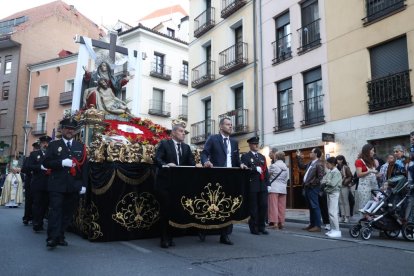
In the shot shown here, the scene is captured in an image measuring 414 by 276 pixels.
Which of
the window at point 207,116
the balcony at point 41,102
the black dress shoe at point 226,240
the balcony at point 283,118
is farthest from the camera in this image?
the balcony at point 41,102

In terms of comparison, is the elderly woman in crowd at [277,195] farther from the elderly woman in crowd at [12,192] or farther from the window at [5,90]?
the window at [5,90]

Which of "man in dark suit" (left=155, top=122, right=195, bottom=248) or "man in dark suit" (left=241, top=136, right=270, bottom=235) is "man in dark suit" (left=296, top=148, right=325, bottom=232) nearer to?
"man in dark suit" (left=241, top=136, right=270, bottom=235)

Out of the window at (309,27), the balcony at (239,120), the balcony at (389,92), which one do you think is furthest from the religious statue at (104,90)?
the balcony at (239,120)

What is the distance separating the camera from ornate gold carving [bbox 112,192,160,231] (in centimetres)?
662

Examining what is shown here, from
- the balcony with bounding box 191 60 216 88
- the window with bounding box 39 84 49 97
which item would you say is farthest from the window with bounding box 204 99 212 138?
the window with bounding box 39 84 49 97

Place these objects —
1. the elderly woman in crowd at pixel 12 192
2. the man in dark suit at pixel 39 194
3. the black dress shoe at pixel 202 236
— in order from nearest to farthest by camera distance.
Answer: the black dress shoe at pixel 202 236
the man in dark suit at pixel 39 194
the elderly woman in crowd at pixel 12 192

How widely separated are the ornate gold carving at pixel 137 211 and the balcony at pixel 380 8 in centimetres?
1073

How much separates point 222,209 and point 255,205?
194 cm

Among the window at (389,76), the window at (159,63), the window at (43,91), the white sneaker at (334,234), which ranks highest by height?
the window at (159,63)

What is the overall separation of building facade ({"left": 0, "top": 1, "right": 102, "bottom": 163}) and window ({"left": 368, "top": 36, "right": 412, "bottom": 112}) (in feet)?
103

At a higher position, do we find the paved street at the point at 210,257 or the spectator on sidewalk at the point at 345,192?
the spectator on sidewalk at the point at 345,192

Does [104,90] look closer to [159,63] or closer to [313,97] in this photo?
[313,97]

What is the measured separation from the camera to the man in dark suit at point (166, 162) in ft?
19.5

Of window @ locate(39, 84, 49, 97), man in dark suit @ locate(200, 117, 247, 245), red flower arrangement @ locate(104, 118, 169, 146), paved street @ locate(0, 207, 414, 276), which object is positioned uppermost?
window @ locate(39, 84, 49, 97)
